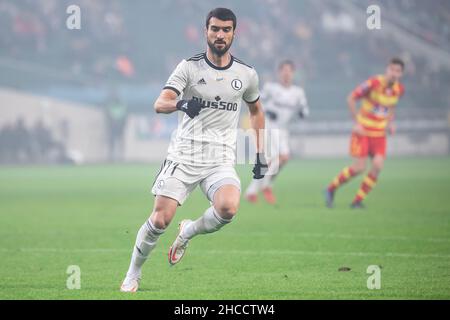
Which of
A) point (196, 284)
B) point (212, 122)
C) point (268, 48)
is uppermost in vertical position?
point (268, 48)

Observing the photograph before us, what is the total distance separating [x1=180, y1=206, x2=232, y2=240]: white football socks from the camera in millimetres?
7863

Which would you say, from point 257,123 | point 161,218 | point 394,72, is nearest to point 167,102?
point 161,218

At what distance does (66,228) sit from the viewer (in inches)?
498

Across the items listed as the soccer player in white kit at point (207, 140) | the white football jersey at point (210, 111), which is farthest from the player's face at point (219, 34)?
the white football jersey at point (210, 111)

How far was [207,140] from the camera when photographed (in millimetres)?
7902

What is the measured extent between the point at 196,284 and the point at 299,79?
87.1 feet

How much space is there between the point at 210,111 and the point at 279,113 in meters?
9.41

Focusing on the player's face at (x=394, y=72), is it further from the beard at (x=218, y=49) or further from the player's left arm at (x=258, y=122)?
the beard at (x=218, y=49)

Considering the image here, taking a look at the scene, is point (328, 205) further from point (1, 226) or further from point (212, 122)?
point (212, 122)

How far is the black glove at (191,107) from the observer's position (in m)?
7.26

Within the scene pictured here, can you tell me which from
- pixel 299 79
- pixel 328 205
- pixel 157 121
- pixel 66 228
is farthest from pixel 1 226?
pixel 299 79

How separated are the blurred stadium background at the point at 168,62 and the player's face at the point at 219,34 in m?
23.5

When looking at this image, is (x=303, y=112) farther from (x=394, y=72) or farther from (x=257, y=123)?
(x=257, y=123)

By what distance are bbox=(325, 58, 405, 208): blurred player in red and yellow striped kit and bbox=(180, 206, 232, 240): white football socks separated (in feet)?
24.2
